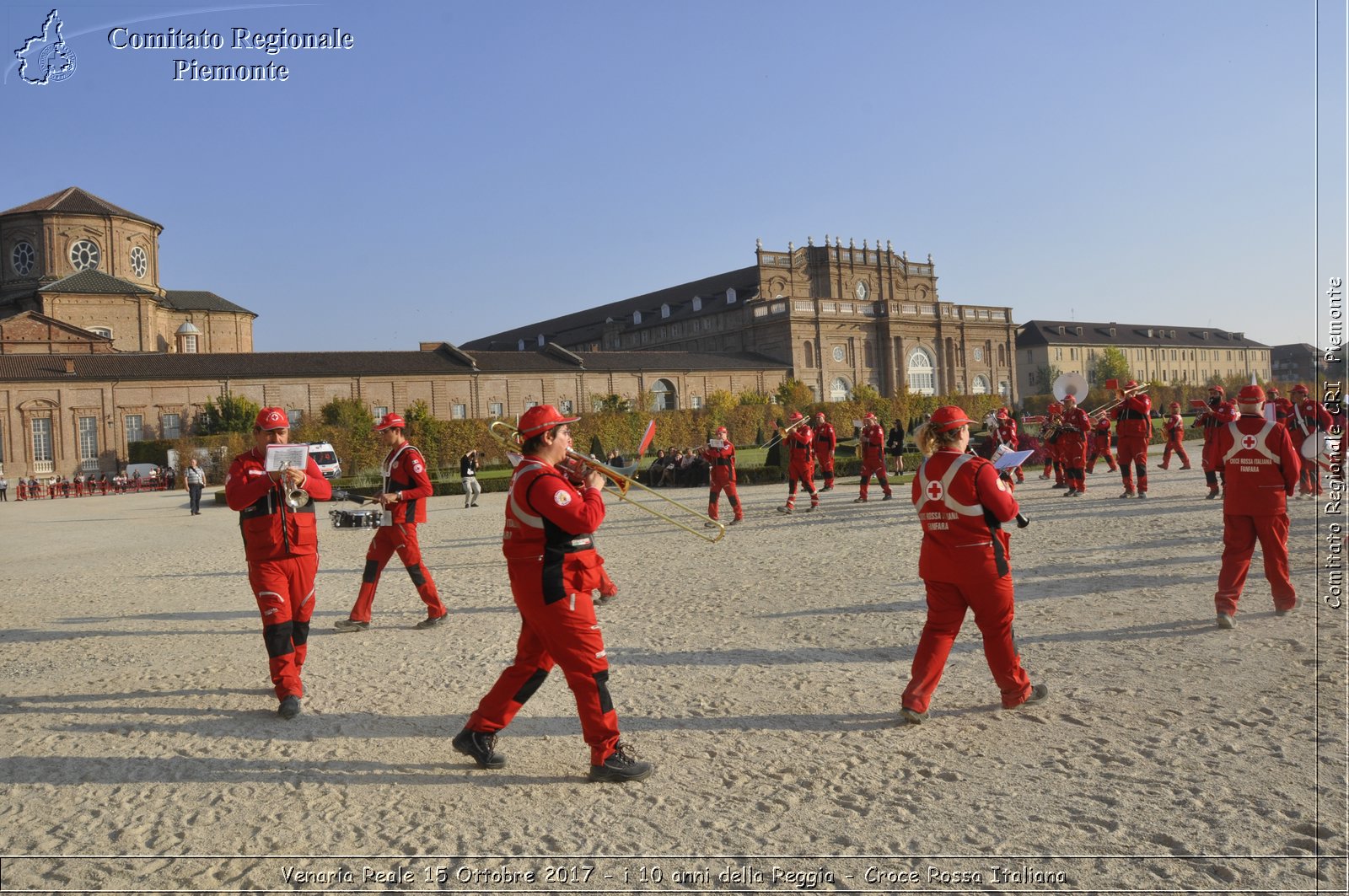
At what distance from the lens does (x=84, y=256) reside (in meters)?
68.7

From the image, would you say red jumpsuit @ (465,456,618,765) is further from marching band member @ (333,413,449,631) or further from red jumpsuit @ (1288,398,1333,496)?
red jumpsuit @ (1288,398,1333,496)

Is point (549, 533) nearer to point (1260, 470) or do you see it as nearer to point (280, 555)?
point (280, 555)

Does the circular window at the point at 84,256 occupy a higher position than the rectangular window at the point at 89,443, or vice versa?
the circular window at the point at 84,256

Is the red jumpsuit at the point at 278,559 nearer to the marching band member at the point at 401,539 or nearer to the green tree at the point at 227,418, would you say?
the marching band member at the point at 401,539

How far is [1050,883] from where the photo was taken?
368cm

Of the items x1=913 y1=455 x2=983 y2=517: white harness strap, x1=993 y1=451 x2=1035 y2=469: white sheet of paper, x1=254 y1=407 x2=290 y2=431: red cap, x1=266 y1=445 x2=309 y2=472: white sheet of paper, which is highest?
x1=254 y1=407 x2=290 y2=431: red cap

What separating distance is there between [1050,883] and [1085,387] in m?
9.06

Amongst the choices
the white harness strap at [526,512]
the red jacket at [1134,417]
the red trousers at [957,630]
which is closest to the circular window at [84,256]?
the red jacket at [1134,417]

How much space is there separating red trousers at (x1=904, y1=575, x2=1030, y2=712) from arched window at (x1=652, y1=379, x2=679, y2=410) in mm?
61487

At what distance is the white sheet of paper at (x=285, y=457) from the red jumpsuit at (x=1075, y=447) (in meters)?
15.9

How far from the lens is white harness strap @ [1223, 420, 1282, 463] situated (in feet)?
24.8

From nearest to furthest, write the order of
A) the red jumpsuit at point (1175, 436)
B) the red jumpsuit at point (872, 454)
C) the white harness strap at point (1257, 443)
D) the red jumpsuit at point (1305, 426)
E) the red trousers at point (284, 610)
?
the red trousers at point (284, 610), the white harness strap at point (1257, 443), the red jumpsuit at point (1305, 426), the red jumpsuit at point (872, 454), the red jumpsuit at point (1175, 436)

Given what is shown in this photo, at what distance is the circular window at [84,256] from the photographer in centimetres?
6800

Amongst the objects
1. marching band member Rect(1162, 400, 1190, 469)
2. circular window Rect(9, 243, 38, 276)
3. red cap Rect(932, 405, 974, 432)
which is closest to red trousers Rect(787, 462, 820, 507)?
marching band member Rect(1162, 400, 1190, 469)
